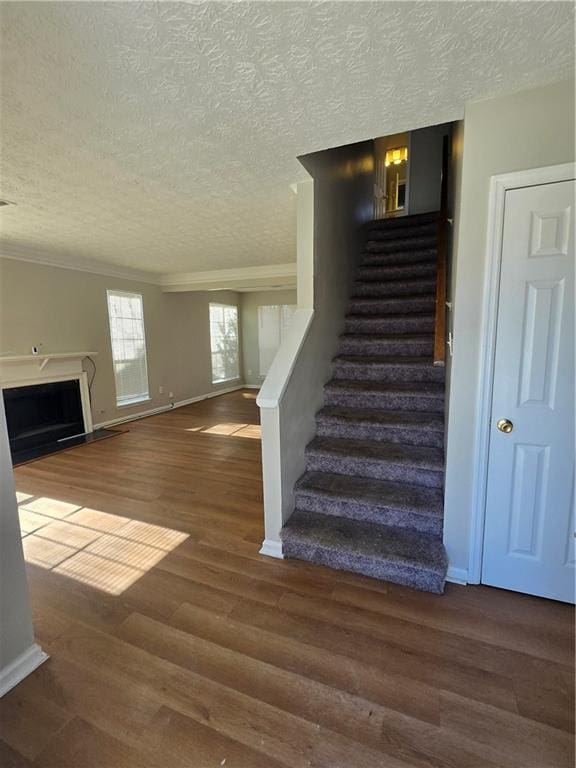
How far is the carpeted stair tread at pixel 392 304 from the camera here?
3.39 meters

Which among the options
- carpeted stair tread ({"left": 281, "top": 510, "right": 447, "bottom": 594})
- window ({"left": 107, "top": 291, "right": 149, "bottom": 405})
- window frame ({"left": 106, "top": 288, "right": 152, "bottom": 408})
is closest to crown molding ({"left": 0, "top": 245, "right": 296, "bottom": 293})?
window frame ({"left": 106, "top": 288, "right": 152, "bottom": 408})

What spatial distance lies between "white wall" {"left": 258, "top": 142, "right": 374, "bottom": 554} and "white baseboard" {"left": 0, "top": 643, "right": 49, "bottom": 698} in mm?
1181

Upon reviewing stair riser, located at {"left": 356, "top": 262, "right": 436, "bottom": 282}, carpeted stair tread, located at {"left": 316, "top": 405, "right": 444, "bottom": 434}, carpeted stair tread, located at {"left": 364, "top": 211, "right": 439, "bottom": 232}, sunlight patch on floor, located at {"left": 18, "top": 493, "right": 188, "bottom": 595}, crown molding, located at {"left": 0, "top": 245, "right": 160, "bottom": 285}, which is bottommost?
sunlight patch on floor, located at {"left": 18, "top": 493, "right": 188, "bottom": 595}

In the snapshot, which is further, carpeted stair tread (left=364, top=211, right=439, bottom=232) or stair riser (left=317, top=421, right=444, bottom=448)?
carpeted stair tread (left=364, top=211, right=439, bottom=232)

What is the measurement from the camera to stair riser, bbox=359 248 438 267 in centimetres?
381

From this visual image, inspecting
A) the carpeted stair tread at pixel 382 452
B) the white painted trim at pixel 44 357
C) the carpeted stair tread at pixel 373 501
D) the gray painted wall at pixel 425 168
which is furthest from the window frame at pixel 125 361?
the gray painted wall at pixel 425 168

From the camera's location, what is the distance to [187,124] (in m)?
1.66

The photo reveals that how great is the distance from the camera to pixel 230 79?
1.35m

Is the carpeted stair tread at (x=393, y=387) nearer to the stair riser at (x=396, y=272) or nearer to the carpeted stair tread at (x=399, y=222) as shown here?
the stair riser at (x=396, y=272)

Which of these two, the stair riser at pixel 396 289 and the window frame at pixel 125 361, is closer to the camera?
the stair riser at pixel 396 289

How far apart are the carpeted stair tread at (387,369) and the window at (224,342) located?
518 cm

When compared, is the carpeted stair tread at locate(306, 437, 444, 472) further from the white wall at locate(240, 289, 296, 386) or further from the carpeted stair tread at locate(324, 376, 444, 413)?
the white wall at locate(240, 289, 296, 386)

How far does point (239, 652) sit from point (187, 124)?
2.46 metres

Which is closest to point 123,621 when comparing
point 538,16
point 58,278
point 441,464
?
point 441,464
